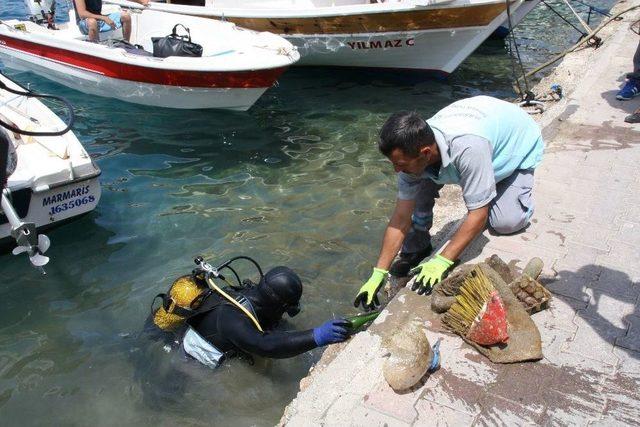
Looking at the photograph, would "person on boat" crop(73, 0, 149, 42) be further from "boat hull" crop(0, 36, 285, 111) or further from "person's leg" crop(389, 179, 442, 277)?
"person's leg" crop(389, 179, 442, 277)

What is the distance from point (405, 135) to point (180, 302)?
1.62 m

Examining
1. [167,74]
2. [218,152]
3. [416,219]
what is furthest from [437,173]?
[167,74]

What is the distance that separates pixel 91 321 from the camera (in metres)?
4.09

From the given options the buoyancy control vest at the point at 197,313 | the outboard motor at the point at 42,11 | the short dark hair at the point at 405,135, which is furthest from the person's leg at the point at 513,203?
the outboard motor at the point at 42,11

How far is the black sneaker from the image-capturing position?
402 centimetres

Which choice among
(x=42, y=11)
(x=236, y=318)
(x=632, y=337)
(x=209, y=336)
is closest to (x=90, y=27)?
(x=42, y=11)

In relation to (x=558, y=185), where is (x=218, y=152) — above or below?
below

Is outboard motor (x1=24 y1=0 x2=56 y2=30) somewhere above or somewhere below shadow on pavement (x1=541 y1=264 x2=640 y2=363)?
below

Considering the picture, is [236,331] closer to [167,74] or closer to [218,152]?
[218,152]

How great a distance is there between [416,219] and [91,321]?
2.46m

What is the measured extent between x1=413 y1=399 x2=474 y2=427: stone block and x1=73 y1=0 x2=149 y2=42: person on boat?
286 inches

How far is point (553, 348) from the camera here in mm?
2811

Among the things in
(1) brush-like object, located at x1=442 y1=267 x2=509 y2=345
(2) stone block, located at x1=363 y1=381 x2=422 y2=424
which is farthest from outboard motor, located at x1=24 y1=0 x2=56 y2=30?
(2) stone block, located at x1=363 y1=381 x2=422 y2=424

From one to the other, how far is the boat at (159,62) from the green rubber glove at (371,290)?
12.3 feet
